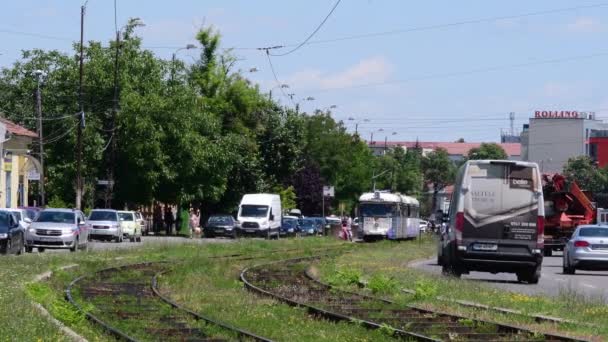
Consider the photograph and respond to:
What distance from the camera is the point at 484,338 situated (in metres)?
15.5

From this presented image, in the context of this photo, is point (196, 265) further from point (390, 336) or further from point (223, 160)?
point (223, 160)

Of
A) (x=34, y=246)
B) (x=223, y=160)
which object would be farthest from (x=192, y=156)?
(x=34, y=246)

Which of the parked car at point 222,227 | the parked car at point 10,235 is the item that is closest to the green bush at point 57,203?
the parked car at point 222,227

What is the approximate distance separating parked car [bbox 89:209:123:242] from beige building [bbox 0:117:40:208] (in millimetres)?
10338

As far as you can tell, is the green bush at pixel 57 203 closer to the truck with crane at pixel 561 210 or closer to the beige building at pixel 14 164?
the beige building at pixel 14 164

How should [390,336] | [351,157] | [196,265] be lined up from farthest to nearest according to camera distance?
[351,157] < [196,265] < [390,336]

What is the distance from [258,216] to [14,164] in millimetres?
13852

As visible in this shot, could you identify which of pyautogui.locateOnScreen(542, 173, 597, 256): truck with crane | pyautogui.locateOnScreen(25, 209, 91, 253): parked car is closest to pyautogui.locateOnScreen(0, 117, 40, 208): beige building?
pyautogui.locateOnScreen(25, 209, 91, 253): parked car

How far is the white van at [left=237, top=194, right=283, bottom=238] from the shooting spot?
235 feet

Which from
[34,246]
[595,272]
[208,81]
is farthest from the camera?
[208,81]

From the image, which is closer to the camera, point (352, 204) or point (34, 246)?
point (34, 246)

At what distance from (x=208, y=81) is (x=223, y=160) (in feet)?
52.6

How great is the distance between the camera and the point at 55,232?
4125 centimetres

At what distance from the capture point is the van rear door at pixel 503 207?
1129 inches
